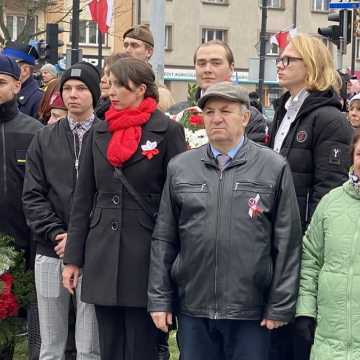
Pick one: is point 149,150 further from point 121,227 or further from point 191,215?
point 191,215

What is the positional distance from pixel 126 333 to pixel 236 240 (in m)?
1.06

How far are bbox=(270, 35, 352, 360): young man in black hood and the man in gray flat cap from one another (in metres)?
0.62

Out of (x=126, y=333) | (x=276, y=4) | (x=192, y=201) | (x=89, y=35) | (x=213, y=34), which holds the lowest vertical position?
(x=126, y=333)

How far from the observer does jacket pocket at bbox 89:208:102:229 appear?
17.3ft

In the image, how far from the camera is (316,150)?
541 centimetres

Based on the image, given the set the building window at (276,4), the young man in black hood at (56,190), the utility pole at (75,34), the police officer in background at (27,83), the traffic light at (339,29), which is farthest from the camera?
the building window at (276,4)

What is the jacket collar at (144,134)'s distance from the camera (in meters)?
5.20

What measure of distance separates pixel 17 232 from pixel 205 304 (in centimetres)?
213

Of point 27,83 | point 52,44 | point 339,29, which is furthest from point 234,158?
point 52,44

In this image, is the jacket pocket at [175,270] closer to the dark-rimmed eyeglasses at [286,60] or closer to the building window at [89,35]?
the dark-rimmed eyeglasses at [286,60]

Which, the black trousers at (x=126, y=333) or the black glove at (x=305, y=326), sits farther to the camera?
the black trousers at (x=126, y=333)

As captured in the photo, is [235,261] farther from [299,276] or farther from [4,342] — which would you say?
[4,342]

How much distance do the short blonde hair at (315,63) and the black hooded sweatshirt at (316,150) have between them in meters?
0.07

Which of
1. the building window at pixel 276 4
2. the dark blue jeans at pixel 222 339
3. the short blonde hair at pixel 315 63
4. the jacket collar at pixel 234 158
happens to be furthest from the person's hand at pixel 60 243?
the building window at pixel 276 4
